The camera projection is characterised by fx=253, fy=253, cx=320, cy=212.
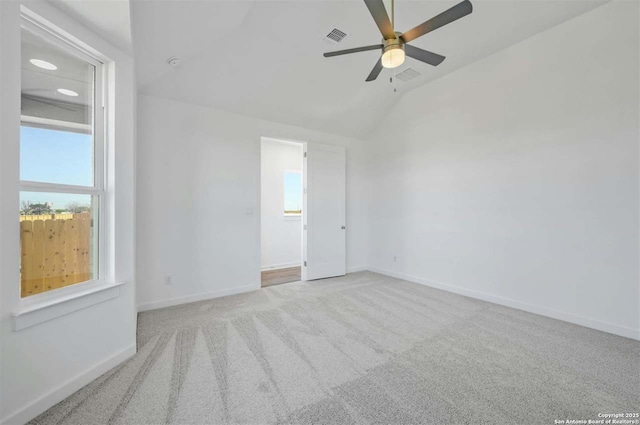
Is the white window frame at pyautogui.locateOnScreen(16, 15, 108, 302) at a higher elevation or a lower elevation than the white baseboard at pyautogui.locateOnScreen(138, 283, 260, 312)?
higher

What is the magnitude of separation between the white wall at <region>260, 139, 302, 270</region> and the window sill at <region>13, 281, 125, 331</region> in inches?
141

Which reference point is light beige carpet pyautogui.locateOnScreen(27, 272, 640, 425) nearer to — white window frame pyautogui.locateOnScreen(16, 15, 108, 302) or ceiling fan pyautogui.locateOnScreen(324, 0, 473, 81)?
white window frame pyautogui.locateOnScreen(16, 15, 108, 302)


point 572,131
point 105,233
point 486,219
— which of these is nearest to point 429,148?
point 486,219

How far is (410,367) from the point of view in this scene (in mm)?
2043

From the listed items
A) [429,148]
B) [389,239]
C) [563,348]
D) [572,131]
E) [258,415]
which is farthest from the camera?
[389,239]

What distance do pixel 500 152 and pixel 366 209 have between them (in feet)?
8.43

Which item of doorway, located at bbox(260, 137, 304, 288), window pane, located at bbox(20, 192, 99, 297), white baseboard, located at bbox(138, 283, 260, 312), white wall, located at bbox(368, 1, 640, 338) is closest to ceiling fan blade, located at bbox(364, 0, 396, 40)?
white wall, located at bbox(368, 1, 640, 338)

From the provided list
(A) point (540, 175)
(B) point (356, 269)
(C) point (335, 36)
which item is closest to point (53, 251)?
(C) point (335, 36)

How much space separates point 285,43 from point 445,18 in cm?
197

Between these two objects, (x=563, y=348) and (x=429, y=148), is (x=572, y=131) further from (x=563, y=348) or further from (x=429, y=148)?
(x=563, y=348)

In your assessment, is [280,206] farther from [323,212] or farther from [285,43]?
[285,43]

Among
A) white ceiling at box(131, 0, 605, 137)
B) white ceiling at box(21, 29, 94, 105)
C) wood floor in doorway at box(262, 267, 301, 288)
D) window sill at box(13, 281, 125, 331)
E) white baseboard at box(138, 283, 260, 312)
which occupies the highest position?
white ceiling at box(131, 0, 605, 137)

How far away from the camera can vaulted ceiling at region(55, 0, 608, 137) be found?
2.43m

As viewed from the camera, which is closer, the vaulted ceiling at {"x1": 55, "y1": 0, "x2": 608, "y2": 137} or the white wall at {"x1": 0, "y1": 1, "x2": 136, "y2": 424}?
the white wall at {"x1": 0, "y1": 1, "x2": 136, "y2": 424}
